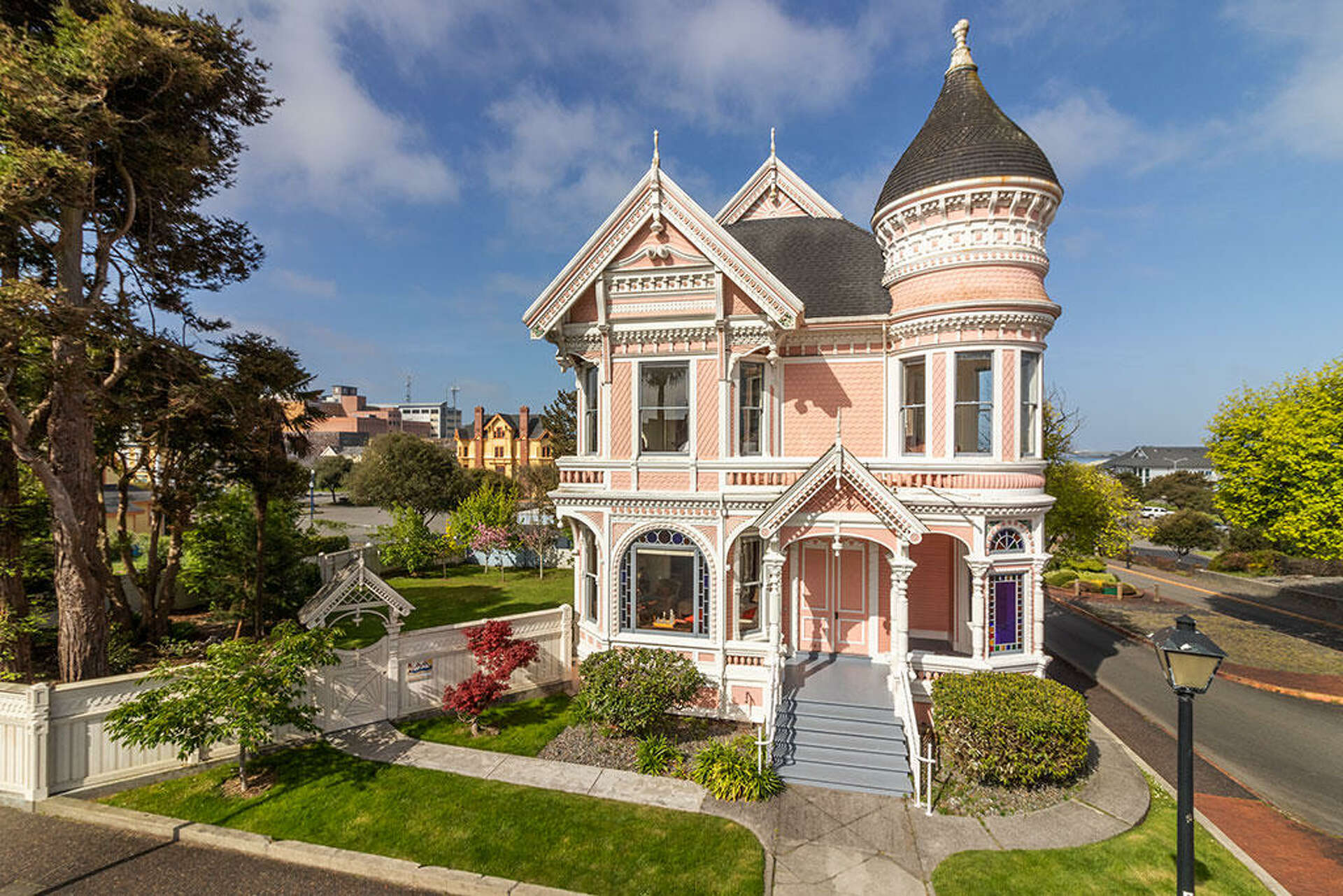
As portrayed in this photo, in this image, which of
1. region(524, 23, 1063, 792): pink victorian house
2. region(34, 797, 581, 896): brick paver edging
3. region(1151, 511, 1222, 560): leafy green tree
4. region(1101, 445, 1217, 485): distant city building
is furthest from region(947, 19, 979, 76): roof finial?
region(1101, 445, 1217, 485): distant city building

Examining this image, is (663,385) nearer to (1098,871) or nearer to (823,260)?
(823,260)

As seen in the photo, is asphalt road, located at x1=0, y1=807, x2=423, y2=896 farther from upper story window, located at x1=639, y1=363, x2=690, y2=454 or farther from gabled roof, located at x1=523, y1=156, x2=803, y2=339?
gabled roof, located at x1=523, y1=156, x2=803, y2=339

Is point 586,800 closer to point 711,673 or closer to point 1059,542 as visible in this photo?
point 711,673

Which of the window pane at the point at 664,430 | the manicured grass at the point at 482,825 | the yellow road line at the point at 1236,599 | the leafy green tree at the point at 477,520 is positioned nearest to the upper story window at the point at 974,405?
the window pane at the point at 664,430

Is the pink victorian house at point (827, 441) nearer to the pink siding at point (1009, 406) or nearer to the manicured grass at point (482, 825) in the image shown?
the pink siding at point (1009, 406)

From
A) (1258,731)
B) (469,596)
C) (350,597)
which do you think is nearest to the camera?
(350,597)

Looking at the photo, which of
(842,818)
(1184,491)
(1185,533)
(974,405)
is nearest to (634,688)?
(842,818)

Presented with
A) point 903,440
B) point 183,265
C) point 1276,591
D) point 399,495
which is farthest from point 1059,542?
point 399,495
